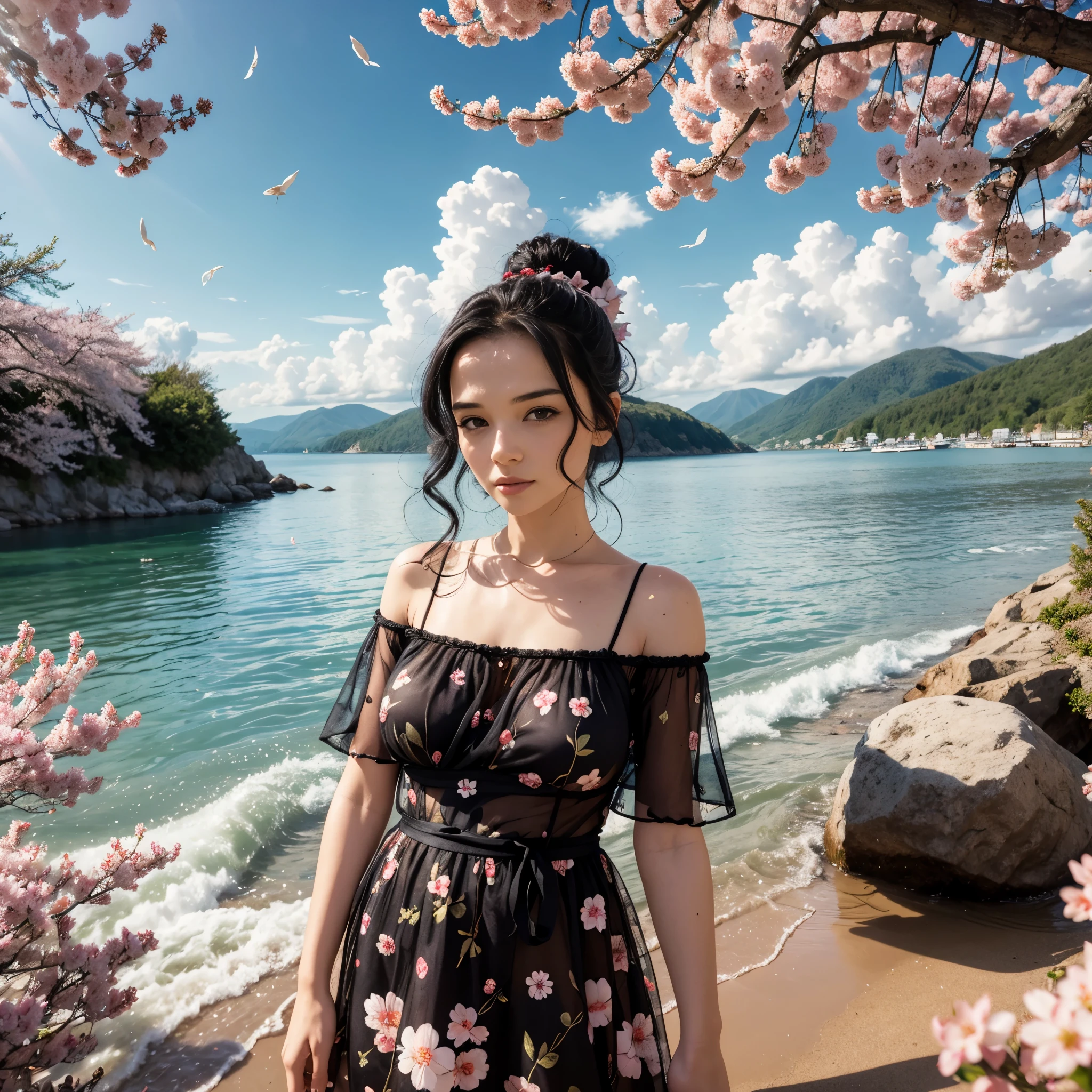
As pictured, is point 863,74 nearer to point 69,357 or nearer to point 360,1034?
point 360,1034

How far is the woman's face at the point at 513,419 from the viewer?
5.62 ft

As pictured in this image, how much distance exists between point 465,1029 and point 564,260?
201 centimetres

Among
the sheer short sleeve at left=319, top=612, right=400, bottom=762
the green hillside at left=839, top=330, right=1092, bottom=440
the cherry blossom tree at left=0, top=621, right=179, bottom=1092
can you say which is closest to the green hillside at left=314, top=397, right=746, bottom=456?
the green hillside at left=839, top=330, right=1092, bottom=440

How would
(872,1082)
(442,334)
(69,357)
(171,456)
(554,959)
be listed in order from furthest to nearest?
(171,456)
(69,357)
(872,1082)
(442,334)
(554,959)

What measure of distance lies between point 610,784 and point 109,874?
7.77ft

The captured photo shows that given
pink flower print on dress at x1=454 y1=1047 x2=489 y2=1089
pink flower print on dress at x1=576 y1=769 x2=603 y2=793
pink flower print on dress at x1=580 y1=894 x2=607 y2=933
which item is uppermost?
pink flower print on dress at x1=576 y1=769 x2=603 y2=793

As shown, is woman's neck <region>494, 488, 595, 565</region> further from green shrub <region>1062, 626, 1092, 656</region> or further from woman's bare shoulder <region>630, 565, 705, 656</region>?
green shrub <region>1062, 626, 1092, 656</region>

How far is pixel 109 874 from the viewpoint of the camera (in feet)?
9.21

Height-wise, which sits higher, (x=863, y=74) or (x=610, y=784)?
(x=863, y=74)

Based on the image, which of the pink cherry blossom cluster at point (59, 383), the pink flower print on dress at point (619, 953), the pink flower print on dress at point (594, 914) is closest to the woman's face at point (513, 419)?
the pink flower print on dress at point (594, 914)

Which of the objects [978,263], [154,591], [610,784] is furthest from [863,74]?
[154,591]

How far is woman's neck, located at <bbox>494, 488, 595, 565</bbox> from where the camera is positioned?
1947mm

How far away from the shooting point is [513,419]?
1728 mm

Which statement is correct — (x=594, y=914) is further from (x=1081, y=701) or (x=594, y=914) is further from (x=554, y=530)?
(x=1081, y=701)
